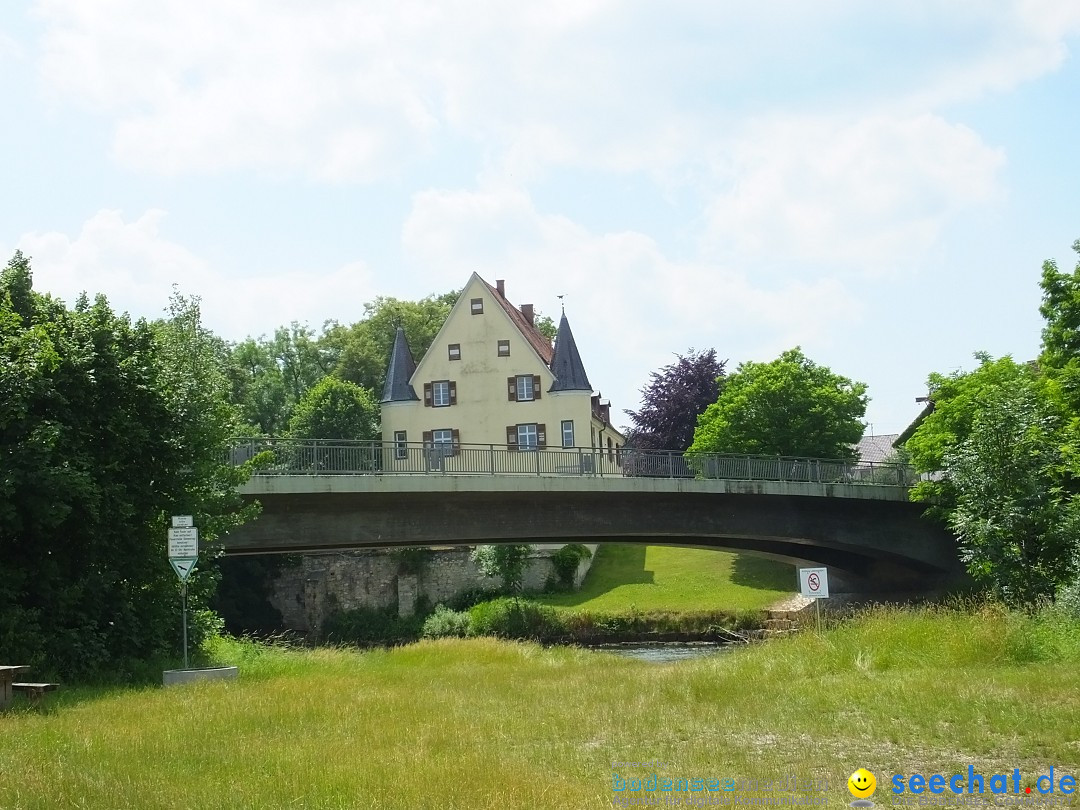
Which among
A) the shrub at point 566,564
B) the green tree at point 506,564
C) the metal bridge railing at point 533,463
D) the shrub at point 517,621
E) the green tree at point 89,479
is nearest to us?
the green tree at point 89,479

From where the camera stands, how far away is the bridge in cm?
3088

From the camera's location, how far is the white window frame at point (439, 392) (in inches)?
2534

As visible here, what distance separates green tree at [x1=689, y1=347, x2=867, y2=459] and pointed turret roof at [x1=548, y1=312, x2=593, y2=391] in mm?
7993

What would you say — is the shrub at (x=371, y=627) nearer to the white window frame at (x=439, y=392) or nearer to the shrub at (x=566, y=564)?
the shrub at (x=566, y=564)

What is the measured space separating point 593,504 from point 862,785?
2838 cm

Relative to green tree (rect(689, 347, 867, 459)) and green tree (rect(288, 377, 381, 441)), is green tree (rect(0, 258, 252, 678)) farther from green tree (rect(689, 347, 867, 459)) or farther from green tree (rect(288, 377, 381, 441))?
green tree (rect(288, 377, 381, 441))

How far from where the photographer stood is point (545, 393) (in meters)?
62.5

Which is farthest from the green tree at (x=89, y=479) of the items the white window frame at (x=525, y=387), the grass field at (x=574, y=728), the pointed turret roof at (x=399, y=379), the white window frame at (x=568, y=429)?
the pointed turret roof at (x=399, y=379)

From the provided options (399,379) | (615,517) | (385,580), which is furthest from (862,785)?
(399,379)

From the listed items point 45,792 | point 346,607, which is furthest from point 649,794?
point 346,607

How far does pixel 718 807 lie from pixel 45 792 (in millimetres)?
4834

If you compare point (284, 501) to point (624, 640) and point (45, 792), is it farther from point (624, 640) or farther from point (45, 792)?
point (45, 792)

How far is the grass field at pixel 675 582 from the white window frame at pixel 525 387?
9012 millimetres

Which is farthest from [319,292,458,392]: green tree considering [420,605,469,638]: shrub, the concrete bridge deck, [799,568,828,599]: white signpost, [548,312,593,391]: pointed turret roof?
[799,568,828,599]: white signpost
